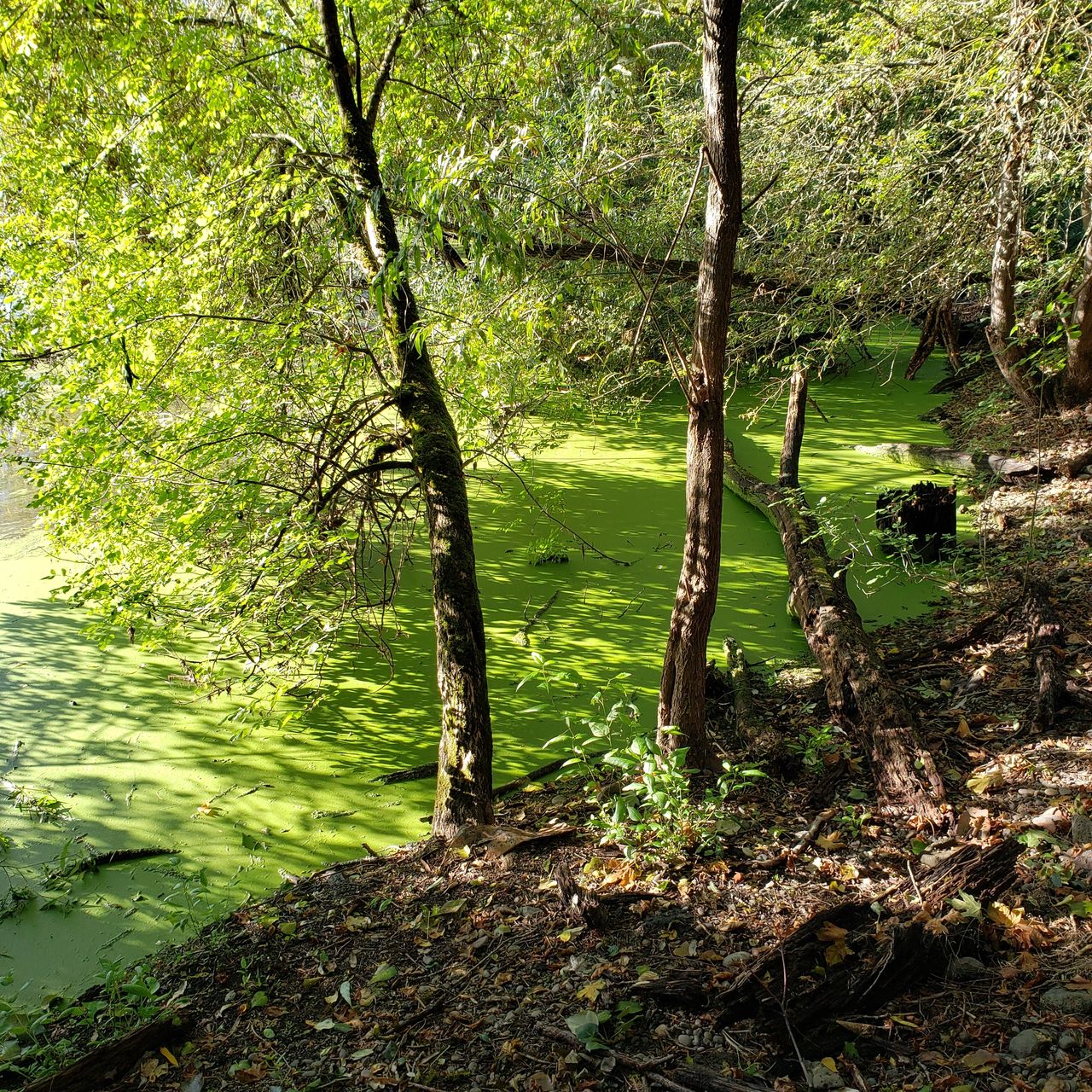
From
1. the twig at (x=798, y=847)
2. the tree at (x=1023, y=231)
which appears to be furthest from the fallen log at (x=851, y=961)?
the tree at (x=1023, y=231)

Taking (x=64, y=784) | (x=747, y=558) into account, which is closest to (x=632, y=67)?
(x=747, y=558)

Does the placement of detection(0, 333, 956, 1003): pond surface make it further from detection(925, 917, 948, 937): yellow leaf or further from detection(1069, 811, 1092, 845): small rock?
detection(1069, 811, 1092, 845): small rock

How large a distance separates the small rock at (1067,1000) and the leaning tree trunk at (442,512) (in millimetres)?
A: 1953

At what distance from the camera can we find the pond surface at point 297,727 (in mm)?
3205

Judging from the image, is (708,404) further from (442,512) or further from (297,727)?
(297,727)

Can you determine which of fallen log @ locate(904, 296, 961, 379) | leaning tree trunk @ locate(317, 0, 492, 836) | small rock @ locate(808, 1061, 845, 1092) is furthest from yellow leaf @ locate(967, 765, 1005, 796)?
fallen log @ locate(904, 296, 961, 379)

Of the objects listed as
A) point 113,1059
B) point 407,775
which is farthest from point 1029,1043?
point 407,775

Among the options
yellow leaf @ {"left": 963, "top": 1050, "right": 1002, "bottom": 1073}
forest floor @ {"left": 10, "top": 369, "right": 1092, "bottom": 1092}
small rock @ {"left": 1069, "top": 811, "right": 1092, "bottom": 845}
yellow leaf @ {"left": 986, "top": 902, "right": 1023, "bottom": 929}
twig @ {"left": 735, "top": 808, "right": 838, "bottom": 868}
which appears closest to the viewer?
yellow leaf @ {"left": 963, "top": 1050, "right": 1002, "bottom": 1073}

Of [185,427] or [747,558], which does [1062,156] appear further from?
[185,427]

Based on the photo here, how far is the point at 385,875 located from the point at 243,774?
1200mm

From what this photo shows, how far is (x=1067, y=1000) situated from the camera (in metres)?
1.81

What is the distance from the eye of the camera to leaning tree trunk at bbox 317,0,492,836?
10.6ft

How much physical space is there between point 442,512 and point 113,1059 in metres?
2.03

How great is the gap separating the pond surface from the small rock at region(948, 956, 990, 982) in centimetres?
162
